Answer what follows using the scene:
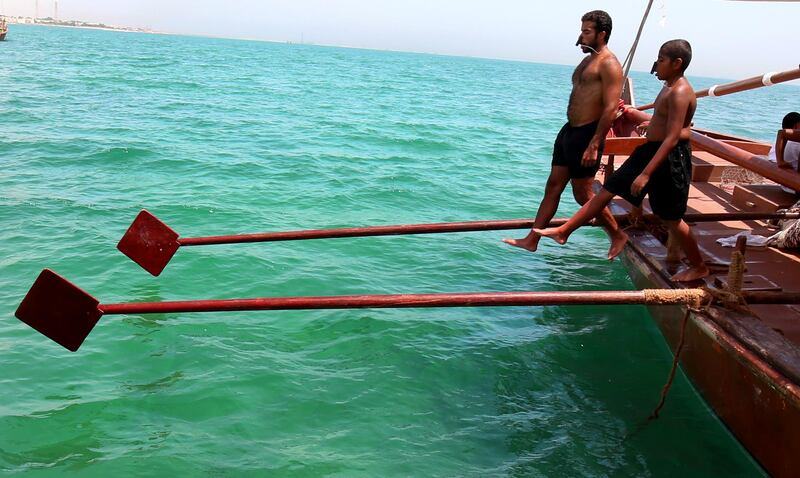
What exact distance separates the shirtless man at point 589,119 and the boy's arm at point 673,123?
478 millimetres

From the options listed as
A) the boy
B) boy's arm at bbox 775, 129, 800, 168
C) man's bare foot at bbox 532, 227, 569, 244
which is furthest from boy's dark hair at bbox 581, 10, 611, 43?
boy's arm at bbox 775, 129, 800, 168

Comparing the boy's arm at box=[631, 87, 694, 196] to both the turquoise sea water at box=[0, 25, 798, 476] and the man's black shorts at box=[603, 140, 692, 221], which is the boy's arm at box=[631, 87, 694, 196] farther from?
the turquoise sea water at box=[0, 25, 798, 476]

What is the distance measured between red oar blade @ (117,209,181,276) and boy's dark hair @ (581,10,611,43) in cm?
373

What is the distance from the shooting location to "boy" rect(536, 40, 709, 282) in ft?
13.8

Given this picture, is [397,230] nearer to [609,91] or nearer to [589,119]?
[589,119]

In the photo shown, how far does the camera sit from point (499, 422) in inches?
195

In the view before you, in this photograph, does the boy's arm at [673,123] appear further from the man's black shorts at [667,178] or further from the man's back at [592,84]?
the man's back at [592,84]

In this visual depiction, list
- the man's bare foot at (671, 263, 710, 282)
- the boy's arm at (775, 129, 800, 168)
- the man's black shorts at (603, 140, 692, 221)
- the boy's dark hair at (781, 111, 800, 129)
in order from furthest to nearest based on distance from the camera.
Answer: the boy's dark hair at (781, 111, 800, 129) < the boy's arm at (775, 129, 800, 168) < the man's bare foot at (671, 263, 710, 282) < the man's black shorts at (603, 140, 692, 221)

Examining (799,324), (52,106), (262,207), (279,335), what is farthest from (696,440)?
(52,106)

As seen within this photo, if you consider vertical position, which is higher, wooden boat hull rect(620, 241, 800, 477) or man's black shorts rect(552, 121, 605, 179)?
man's black shorts rect(552, 121, 605, 179)

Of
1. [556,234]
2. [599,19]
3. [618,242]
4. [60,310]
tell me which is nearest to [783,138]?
[618,242]

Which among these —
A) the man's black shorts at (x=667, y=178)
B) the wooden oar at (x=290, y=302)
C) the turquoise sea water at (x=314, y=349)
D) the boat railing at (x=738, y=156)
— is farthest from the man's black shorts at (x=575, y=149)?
the turquoise sea water at (x=314, y=349)

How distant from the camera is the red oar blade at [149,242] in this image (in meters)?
5.83

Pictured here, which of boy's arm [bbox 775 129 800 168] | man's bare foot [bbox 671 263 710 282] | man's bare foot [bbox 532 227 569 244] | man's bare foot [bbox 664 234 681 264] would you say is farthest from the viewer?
boy's arm [bbox 775 129 800 168]
